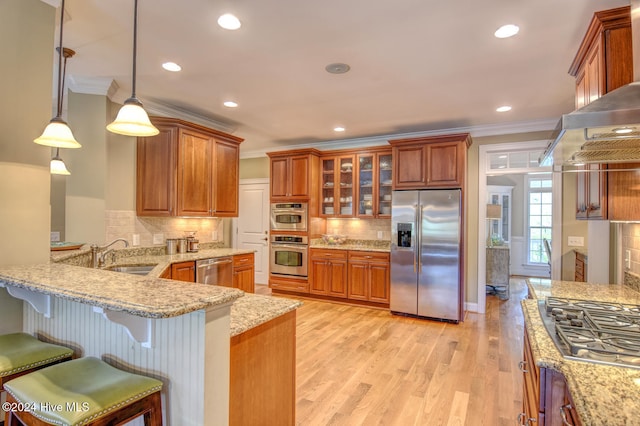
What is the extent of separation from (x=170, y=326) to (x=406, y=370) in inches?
94.5

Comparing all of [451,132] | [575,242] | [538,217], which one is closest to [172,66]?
[451,132]

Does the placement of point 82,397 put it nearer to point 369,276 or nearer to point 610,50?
point 610,50

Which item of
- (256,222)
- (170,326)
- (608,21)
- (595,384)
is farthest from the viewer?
(256,222)

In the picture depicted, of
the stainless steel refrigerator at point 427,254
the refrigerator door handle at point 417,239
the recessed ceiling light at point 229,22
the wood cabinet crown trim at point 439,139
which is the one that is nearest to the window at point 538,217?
the wood cabinet crown trim at point 439,139

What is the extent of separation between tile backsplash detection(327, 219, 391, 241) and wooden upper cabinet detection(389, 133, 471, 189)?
921mm

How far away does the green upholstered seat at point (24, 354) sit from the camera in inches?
59.7

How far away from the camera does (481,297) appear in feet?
16.1

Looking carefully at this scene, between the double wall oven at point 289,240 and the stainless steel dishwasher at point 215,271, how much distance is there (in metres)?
1.53

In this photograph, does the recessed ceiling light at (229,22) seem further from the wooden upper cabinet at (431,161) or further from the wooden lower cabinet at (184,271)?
the wooden upper cabinet at (431,161)

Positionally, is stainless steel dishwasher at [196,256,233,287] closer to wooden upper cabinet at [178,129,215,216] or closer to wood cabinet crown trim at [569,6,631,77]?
wooden upper cabinet at [178,129,215,216]

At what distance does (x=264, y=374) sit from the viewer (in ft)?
5.26

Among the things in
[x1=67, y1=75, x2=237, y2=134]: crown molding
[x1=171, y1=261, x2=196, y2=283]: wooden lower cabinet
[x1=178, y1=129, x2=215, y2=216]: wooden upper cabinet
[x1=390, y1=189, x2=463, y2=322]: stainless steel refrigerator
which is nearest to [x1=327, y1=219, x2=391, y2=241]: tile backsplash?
[x1=390, y1=189, x2=463, y2=322]: stainless steel refrigerator

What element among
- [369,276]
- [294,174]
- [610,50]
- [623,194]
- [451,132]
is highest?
[451,132]

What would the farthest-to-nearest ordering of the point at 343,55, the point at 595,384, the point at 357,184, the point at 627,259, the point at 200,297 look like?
1. the point at 357,184
2. the point at 343,55
3. the point at 627,259
4. the point at 200,297
5. the point at 595,384
